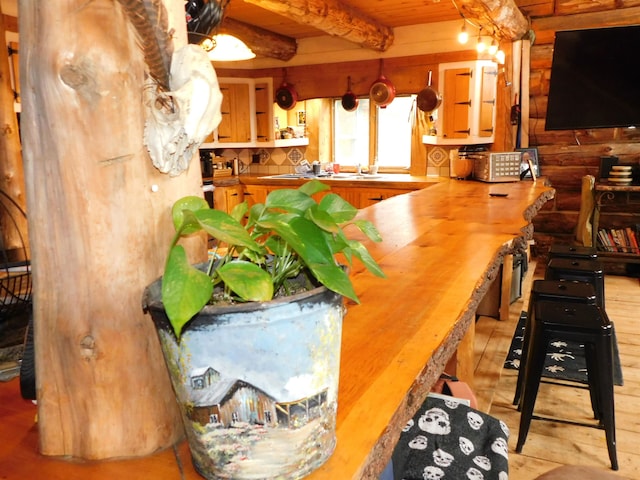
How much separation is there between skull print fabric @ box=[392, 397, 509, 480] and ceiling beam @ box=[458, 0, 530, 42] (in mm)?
3197

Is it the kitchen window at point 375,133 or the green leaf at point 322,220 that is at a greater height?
the kitchen window at point 375,133

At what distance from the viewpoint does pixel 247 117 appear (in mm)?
6797

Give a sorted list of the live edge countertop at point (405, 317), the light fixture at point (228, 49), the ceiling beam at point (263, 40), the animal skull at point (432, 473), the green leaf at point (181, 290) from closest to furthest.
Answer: the green leaf at point (181, 290)
the live edge countertop at point (405, 317)
the animal skull at point (432, 473)
the light fixture at point (228, 49)
the ceiling beam at point (263, 40)

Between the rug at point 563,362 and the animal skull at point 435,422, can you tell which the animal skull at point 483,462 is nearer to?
the animal skull at point 435,422

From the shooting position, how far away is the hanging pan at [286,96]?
6.76m

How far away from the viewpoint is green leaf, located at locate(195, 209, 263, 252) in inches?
22.8

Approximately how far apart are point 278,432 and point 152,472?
217 mm

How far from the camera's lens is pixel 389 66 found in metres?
6.34

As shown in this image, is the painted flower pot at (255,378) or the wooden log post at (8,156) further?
the wooden log post at (8,156)

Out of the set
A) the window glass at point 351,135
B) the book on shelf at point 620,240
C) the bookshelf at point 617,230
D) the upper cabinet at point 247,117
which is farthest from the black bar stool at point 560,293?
the upper cabinet at point 247,117

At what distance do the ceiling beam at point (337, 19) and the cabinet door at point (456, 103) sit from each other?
0.92 meters

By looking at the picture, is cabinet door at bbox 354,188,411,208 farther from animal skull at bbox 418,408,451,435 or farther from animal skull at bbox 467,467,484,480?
animal skull at bbox 467,467,484,480

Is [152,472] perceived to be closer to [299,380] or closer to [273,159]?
[299,380]

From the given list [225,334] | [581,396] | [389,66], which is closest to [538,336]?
[581,396]
